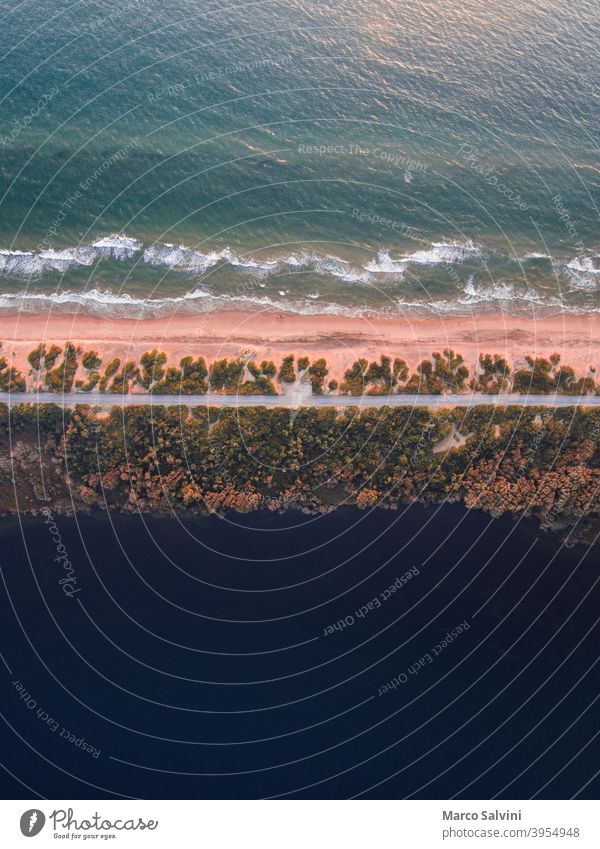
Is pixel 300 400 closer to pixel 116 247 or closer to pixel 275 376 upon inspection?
pixel 275 376

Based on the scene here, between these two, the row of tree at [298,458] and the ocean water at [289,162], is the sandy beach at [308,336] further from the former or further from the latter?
the row of tree at [298,458]

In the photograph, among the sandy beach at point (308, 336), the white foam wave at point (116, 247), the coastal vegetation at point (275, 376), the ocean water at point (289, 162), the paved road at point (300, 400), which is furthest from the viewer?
the ocean water at point (289, 162)

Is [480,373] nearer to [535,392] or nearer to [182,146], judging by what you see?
[535,392]

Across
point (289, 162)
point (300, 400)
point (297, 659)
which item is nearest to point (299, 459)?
point (300, 400)

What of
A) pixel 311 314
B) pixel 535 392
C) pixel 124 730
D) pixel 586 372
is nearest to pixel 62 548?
pixel 124 730

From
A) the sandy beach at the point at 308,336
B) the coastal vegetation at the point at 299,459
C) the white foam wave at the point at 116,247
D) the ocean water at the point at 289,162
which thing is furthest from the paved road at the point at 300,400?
the white foam wave at the point at 116,247
